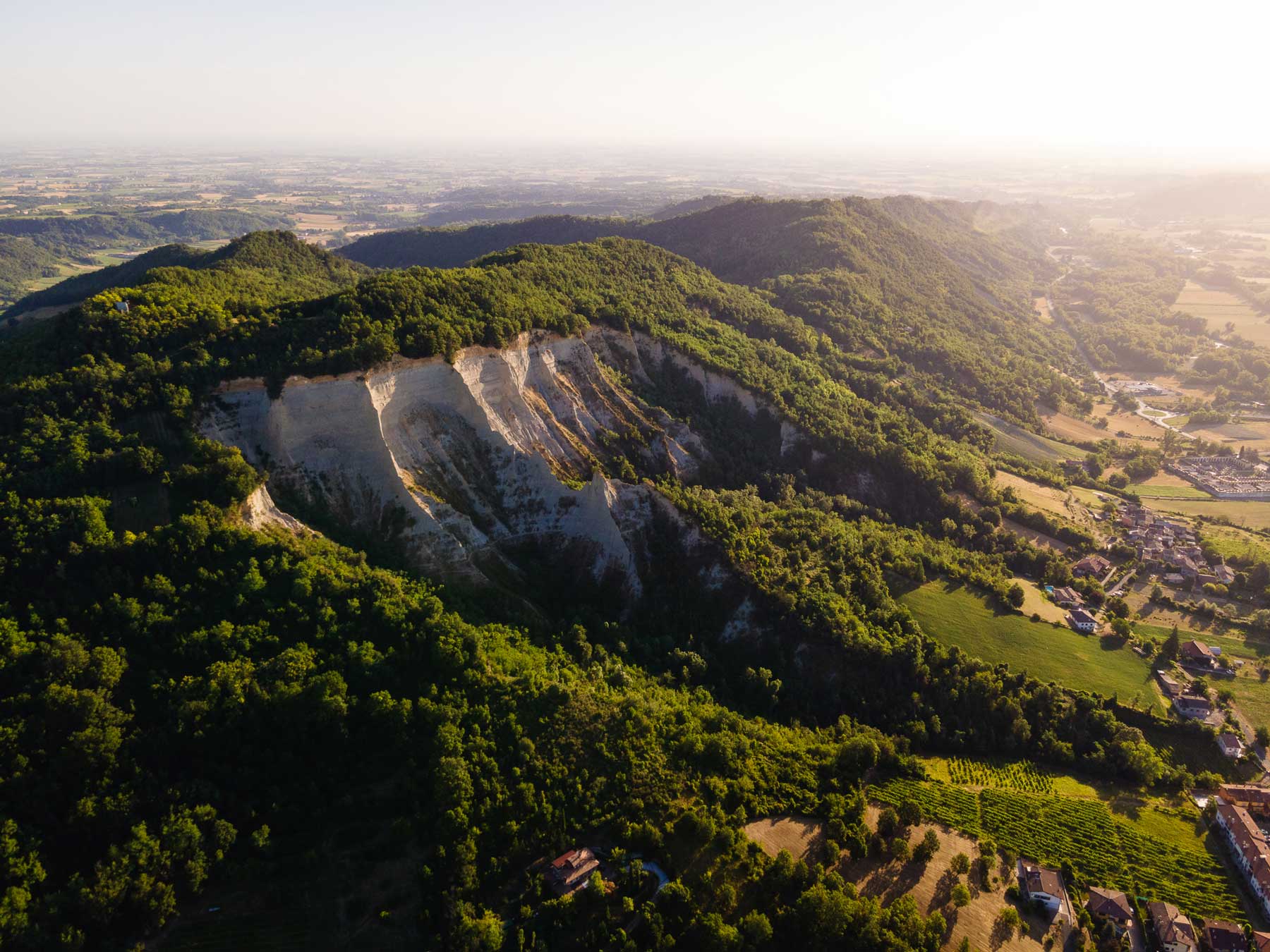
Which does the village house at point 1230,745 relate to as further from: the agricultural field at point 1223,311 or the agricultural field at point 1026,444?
the agricultural field at point 1223,311

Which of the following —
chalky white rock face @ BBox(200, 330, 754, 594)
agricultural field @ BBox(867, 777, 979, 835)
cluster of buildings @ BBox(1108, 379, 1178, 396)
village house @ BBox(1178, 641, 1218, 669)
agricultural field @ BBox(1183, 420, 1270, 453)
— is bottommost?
agricultural field @ BBox(867, 777, 979, 835)

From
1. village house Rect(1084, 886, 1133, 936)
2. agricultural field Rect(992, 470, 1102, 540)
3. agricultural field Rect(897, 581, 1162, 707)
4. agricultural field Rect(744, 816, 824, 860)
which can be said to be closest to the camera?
village house Rect(1084, 886, 1133, 936)

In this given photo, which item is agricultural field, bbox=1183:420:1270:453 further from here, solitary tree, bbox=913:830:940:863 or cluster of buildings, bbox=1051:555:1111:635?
solitary tree, bbox=913:830:940:863

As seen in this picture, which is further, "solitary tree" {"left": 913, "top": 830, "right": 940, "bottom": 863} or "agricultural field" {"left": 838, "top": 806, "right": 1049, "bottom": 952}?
"solitary tree" {"left": 913, "top": 830, "right": 940, "bottom": 863}

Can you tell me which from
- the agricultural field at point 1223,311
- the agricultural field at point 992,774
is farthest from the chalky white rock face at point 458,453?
the agricultural field at point 1223,311

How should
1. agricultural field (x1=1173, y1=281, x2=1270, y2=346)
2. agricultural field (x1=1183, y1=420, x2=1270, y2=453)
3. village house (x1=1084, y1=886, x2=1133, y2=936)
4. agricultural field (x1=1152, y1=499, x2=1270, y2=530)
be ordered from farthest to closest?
1. agricultural field (x1=1173, y1=281, x2=1270, y2=346)
2. agricultural field (x1=1183, y1=420, x2=1270, y2=453)
3. agricultural field (x1=1152, y1=499, x2=1270, y2=530)
4. village house (x1=1084, y1=886, x2=1133, y2=936)

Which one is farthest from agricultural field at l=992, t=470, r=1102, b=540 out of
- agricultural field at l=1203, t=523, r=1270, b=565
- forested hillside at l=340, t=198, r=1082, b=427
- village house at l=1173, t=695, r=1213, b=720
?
village house at l=1173, t=695, r=1213, b=720

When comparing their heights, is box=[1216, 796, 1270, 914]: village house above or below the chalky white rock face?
below
